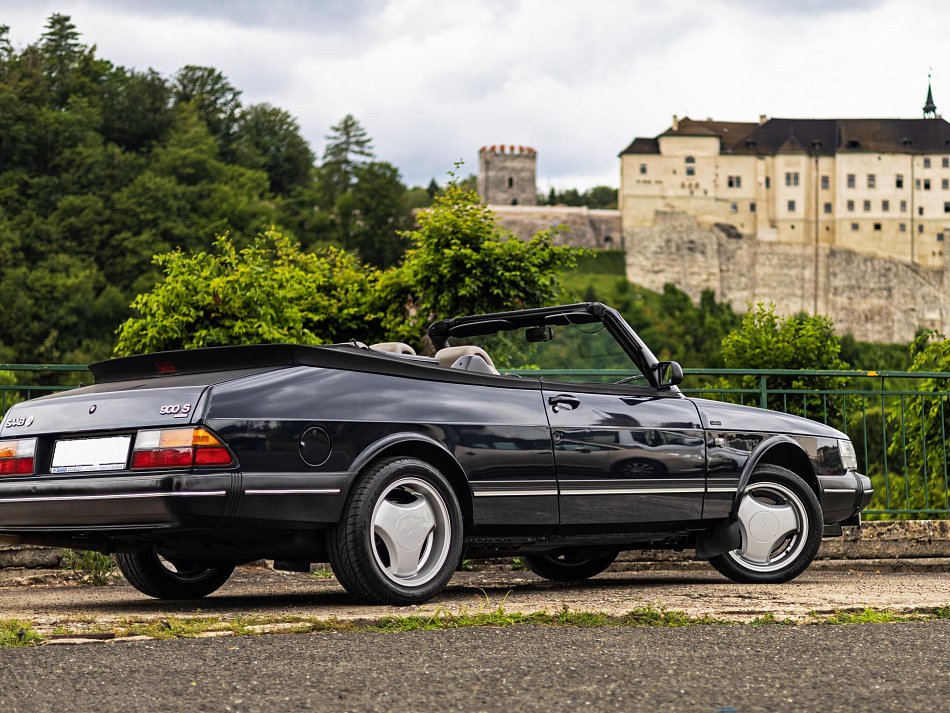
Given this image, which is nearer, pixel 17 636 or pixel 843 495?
pixel 17 636

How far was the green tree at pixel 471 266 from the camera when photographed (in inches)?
1372

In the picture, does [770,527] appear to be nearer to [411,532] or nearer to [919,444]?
[411,532]

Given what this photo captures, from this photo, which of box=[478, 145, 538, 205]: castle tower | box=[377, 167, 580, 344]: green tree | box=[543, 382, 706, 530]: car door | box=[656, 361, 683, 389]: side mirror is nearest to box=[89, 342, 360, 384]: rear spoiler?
box=[543, 382, 706, 530]: car door

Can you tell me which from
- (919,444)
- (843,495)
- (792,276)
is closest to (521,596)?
(843,495)

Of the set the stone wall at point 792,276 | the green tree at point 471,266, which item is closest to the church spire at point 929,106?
the stone wall at point 792,276

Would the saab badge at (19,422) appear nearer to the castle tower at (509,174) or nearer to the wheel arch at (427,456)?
the wheel arch at (427,456)

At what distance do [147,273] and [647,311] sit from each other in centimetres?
4608

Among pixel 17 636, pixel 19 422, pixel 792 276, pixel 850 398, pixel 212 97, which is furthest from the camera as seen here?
pixel 792 276

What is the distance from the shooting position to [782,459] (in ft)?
23.7

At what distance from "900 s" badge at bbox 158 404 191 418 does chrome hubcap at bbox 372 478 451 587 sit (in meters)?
0.83

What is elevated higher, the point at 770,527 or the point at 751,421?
the point at 751,421

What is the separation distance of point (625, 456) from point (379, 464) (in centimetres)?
134

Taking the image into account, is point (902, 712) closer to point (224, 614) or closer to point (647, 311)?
point (224, 614)

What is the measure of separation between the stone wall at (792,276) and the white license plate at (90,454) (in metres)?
110
